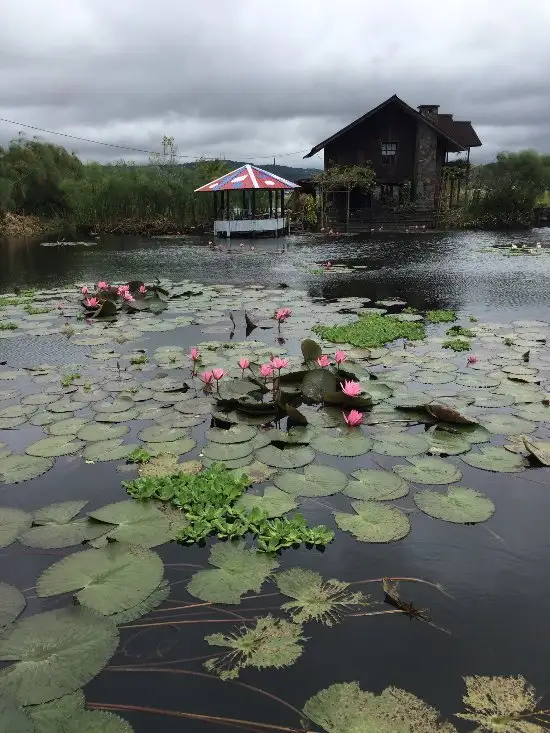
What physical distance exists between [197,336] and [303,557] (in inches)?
166

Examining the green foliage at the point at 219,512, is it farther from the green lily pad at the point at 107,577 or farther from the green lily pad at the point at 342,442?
the green lily pad at the point at 342,442

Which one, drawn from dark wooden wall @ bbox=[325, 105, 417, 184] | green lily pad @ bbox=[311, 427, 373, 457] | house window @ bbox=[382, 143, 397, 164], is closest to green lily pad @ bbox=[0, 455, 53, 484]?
green lily pad @ bbox=[311, 427, 373, 457]

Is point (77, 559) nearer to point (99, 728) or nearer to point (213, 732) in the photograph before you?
point (99, 728)

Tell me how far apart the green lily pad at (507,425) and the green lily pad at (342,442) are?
2.68 feet

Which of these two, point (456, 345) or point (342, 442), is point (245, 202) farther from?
point (342, 442)

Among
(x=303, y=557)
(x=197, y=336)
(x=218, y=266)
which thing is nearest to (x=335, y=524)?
(x=303, y=557)

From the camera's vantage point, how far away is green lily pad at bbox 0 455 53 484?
3.02 m

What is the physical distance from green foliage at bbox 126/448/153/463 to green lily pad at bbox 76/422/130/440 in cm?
30

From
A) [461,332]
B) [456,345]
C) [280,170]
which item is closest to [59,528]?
[456,345]

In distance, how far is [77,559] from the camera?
2254 mm

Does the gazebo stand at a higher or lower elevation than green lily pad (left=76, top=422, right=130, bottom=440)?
higher

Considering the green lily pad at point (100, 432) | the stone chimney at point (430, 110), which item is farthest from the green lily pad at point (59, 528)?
the stone chimney at point (430, 110)

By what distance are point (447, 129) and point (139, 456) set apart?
1396 inches

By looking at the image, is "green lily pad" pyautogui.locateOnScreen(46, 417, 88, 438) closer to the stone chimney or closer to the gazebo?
the gazebo
